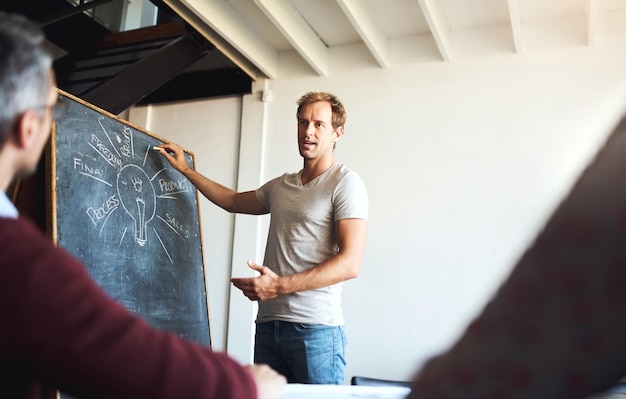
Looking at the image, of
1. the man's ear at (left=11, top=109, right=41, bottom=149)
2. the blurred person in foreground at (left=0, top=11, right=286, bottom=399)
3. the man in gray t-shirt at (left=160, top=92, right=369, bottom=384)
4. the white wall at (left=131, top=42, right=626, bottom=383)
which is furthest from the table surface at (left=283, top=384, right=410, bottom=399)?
the white wall at (left=131, top=42, right=626, bottom=383)

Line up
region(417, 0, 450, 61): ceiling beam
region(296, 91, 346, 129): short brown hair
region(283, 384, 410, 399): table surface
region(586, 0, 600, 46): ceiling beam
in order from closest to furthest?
1. region(283, 384, 410, 399): table surface
2. region(296, 91, 346, 129): short brown hair
3. region(586, 0, 600, 46): ceiling beam
4. region(417, 0, 450, 61): ceiling beam

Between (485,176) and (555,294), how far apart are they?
3.39m

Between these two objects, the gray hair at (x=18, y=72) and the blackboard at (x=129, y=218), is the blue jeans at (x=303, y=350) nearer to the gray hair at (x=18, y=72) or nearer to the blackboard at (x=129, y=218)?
the blackboard at (x=129, y=218)

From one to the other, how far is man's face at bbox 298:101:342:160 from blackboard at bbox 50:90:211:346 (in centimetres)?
74

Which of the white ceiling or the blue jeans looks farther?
the white ceiling

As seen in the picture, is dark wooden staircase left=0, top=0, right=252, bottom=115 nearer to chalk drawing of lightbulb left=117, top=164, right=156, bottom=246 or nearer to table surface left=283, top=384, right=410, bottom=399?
chalk drawing of lightbulb left=117, top=164, right=156, bottom=246

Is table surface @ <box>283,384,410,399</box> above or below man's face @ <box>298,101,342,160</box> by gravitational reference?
below

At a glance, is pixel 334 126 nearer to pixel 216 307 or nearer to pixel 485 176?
pixel 485 176

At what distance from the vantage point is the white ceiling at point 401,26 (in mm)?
3576

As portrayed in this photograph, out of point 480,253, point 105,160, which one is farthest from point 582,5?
point 105,160

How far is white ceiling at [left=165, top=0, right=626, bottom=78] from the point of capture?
3.58 metres

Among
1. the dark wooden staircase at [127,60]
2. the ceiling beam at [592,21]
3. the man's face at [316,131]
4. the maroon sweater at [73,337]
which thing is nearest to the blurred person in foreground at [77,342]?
the maroon sweater at [73,337]

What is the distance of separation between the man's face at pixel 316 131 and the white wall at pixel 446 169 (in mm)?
1405

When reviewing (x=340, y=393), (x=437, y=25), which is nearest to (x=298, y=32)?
(x=437, y=25)
